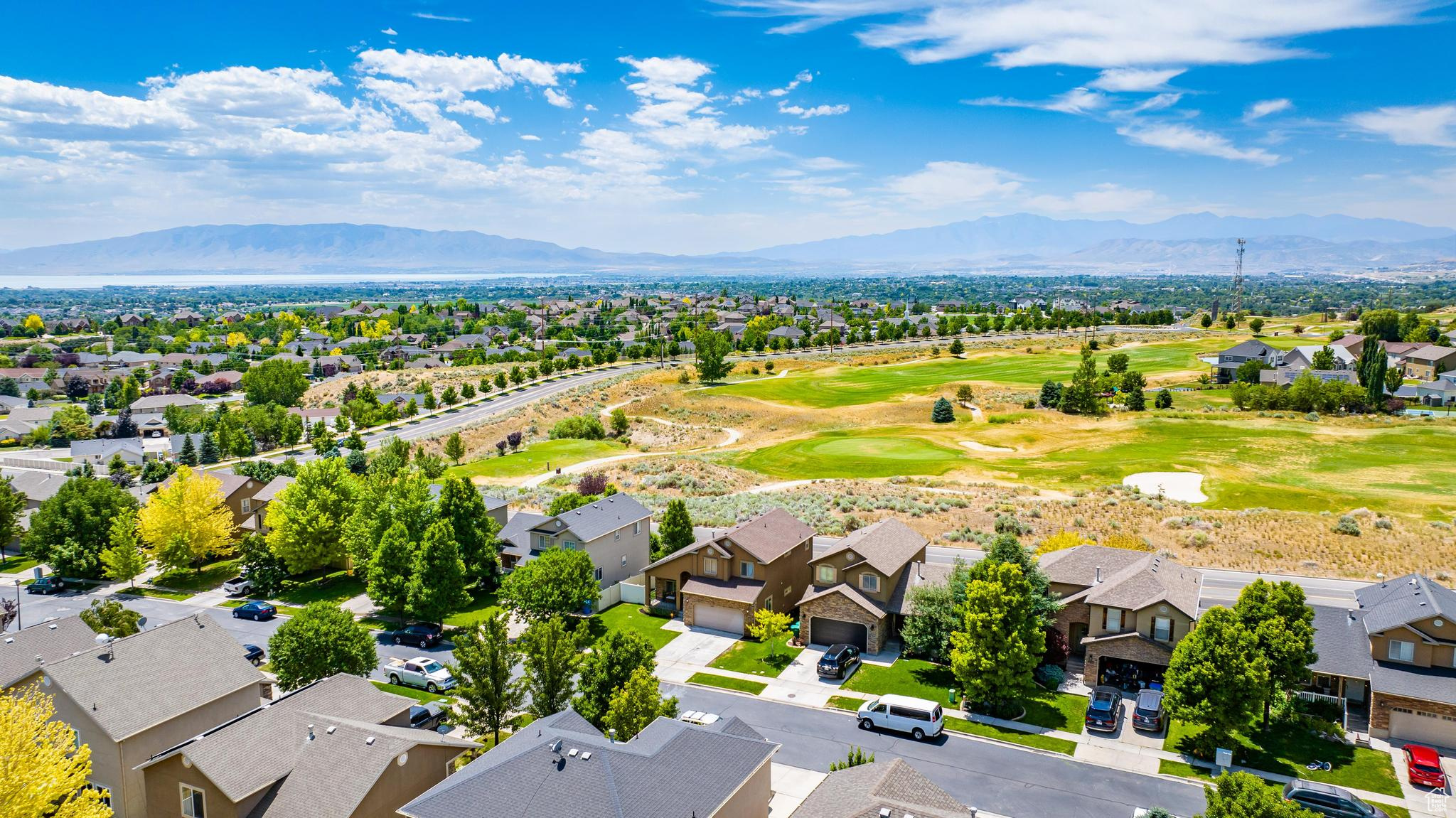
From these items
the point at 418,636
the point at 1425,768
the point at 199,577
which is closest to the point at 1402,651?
the point at 1425,768

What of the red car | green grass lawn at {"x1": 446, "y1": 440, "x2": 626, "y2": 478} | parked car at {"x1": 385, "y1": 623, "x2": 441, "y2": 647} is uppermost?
the red car

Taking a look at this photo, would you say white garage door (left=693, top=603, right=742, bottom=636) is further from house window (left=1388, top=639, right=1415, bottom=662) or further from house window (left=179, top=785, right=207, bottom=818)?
house window (left=1388, top=639, right=1415, bottom=662)

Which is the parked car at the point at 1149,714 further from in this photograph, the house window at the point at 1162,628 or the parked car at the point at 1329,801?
the parked car at the point at 1329,801

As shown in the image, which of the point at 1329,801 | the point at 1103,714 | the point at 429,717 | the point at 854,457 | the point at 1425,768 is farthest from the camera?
the point at 854,457

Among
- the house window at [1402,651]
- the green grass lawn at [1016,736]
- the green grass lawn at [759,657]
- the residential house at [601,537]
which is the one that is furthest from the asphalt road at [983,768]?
the residential house at [601,537]

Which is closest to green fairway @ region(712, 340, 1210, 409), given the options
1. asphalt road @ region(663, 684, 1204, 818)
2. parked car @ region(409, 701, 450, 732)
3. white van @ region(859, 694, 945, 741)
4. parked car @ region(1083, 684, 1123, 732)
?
parked car @ region(1083, 684, 1123, 732)

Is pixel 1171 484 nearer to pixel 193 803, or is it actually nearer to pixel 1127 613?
pixel 1127 613
